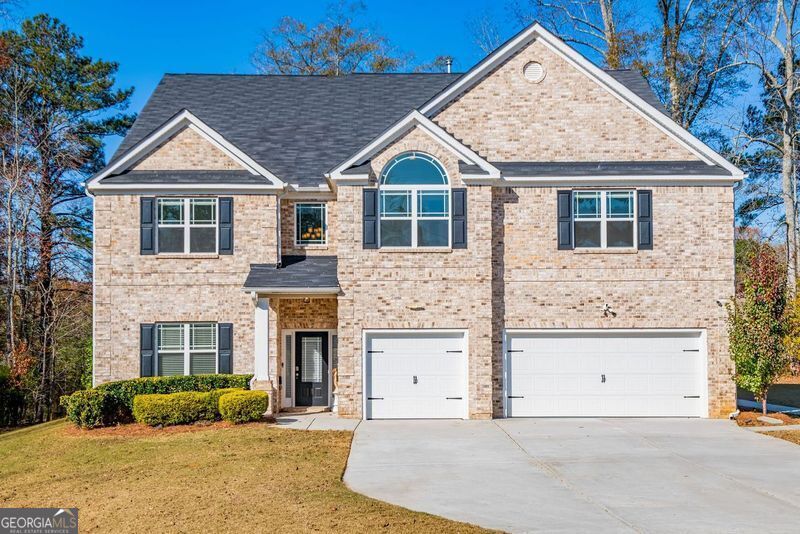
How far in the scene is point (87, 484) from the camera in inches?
497

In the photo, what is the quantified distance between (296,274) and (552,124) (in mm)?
7612

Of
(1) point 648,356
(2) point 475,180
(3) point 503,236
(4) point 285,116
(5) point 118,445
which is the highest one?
Answer: (4) point 285,116

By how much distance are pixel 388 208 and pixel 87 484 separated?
9.55 m

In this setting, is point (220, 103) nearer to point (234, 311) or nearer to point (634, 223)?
point (234, 311)

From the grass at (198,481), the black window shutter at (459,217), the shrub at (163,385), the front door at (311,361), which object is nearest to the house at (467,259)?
the black window shutter at (459,217)

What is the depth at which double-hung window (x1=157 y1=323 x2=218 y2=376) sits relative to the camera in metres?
19.8

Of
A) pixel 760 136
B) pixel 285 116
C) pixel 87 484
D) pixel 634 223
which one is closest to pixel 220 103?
pixel 285 116

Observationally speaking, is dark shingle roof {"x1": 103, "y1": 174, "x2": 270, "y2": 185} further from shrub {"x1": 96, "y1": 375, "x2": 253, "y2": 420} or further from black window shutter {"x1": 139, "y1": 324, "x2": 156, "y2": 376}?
shrub {"x1": 96, "y1": 375, "x2": 253, "y2": 420}

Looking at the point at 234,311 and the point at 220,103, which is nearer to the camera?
the point at 234,311

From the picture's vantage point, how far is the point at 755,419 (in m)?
18.9

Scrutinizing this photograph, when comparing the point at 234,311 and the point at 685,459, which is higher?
the point at 234,311

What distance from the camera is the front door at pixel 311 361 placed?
2102 cm

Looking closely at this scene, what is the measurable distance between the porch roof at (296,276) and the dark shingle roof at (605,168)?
200 inches

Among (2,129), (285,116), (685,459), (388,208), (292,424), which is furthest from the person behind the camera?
(2,129)
